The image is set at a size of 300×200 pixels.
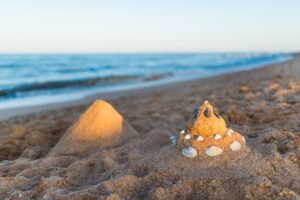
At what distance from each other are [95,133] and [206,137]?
1.50 meters

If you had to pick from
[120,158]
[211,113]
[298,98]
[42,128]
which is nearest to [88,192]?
[120,158]

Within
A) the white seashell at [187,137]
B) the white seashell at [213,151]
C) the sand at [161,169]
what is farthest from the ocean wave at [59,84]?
the white seashell at [213,151]

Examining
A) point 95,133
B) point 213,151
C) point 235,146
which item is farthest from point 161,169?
point 95,133

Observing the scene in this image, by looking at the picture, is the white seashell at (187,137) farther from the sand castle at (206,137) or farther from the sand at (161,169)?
the sand at (161,169)

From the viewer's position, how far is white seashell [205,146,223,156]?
2727 mm

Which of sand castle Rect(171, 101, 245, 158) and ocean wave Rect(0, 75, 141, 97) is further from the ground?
sand castle Rect(171, 101, 245, 158)

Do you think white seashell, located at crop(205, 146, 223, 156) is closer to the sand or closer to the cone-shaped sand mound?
the sand

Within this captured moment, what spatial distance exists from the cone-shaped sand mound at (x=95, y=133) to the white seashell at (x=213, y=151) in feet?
4.52

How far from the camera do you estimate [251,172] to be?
2.54 m

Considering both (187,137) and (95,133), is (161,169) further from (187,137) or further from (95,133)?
(95,133)

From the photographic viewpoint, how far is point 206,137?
2.83 metres

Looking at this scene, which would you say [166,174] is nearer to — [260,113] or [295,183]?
[295,183]

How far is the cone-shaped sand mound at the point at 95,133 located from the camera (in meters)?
3.82

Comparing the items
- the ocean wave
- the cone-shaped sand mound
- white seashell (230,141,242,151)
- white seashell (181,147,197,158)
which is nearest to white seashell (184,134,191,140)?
white seashell (181,147,197,158)
